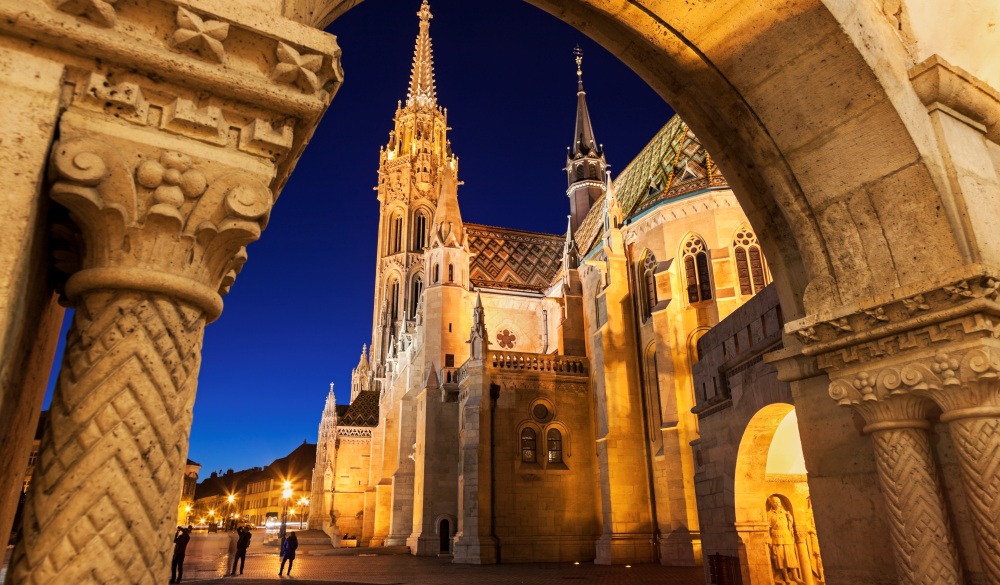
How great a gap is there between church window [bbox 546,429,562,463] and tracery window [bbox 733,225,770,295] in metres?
8.58

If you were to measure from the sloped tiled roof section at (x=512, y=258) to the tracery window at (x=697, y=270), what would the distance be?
541 inches

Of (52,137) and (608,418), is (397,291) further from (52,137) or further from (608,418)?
(52,137)

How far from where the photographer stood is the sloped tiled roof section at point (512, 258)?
3447 centimetres

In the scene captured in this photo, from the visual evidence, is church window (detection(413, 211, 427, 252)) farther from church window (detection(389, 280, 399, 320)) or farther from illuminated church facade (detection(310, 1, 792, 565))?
illuminated church facade (detection(310, 1, 792, 565))

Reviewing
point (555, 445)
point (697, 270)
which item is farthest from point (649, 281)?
point (555, 445)

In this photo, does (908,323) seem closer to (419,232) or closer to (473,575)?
(473,575)

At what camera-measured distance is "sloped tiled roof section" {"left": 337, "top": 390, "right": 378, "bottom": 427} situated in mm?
48219

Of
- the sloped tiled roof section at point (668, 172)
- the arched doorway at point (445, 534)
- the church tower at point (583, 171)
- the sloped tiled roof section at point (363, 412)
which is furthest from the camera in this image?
the sloped tiled roof section at point (363, 412)

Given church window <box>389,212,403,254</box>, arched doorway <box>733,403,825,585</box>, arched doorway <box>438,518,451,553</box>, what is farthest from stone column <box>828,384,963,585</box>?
church window <box>389,212,403,254</box>

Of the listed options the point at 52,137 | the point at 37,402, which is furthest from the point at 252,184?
the point at 37,402

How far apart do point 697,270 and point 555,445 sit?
8.31 m

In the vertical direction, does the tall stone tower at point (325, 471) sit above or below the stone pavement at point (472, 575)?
above

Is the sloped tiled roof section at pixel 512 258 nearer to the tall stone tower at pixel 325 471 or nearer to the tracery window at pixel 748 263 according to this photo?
the tracery window at pixel 748 263

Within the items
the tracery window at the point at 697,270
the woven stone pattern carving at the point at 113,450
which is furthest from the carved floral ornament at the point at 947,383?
the tracery window at the point at 697,270
